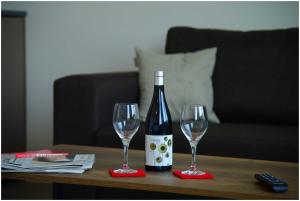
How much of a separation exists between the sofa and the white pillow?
0.24ft

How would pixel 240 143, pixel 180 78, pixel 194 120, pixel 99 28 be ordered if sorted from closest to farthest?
pixel 194 120
pixel 240 143
pixel 180 78
pixel 99 28

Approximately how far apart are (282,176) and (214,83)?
1.28m

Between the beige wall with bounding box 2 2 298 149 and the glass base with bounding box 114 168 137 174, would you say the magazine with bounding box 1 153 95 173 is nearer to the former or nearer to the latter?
the glass base with bounding box 114 168 137 174

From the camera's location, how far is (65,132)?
2180 millimetres

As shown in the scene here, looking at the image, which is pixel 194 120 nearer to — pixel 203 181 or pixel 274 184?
pixel 203 181

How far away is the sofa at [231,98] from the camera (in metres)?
2.00

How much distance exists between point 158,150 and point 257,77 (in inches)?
50.1

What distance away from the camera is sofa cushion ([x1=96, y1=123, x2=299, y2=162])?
1.94 m

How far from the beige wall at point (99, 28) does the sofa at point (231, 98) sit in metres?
0.36

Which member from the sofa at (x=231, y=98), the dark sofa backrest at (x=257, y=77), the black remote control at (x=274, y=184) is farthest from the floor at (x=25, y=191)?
the black remote control at (x=274, y=184)

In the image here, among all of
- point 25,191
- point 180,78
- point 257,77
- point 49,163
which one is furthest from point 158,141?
point 25,191

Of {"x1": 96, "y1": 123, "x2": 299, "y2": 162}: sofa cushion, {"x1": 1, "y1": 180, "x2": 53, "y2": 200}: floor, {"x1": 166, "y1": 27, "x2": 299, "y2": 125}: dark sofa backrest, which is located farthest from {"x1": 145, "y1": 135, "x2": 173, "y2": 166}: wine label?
{"x1": 1, "y1": 180, "x2": 53, "y2": 200}: floor

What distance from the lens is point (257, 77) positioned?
2473mm

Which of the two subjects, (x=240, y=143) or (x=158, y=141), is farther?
(x=240, y=143)
